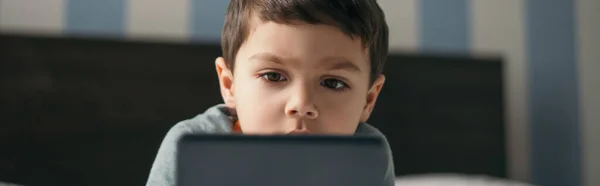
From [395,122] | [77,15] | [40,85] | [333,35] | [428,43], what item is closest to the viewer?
[333,35]

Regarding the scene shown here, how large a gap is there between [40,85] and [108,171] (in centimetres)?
32

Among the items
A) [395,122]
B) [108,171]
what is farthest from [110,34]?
[395,122]

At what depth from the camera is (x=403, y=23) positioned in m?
2.51

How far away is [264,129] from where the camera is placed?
2.01 ft

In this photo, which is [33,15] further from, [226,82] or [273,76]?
[273,76]

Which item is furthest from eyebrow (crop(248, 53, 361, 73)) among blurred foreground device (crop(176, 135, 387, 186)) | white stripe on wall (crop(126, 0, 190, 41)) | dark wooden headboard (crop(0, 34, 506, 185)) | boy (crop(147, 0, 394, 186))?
white stripe on wall (crop(126, 0, 190, 41))

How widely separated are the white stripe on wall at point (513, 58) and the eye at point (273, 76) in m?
2.18

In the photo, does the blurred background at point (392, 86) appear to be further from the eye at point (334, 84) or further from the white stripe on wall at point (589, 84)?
the eye at point (334, 84)

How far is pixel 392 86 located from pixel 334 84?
5.57 feet

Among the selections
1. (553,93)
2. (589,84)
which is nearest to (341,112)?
(553,93)

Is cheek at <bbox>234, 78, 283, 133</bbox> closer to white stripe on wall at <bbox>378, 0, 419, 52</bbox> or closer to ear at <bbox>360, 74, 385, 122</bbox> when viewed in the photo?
ear at <bbox>360, 74, 385, 122</bbox>

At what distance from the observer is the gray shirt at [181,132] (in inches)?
23.6

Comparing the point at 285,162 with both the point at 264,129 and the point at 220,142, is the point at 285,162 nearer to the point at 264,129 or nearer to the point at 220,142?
the point at 220,142

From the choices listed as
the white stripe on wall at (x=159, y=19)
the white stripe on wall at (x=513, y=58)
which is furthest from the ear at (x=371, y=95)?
the white stripe on wall at (x=513, y=58)
